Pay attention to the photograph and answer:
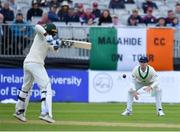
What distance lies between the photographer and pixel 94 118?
56.1ft

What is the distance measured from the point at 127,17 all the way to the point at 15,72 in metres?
5.81

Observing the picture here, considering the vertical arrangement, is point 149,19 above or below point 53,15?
below

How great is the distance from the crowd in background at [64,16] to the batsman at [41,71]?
681 centimetres

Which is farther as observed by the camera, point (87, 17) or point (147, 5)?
point (147, 5)

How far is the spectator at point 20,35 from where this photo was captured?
2292 cm

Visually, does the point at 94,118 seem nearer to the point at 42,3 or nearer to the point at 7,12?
the point at 7,12

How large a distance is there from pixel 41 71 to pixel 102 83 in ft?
23.6

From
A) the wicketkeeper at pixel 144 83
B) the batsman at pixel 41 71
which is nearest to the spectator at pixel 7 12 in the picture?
the wicketkeeper at pixel 144 83

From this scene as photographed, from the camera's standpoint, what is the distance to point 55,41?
617 inches

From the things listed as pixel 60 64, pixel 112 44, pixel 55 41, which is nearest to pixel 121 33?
pixel 112 44

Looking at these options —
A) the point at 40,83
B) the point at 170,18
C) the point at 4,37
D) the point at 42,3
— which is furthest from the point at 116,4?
the point at 40,83

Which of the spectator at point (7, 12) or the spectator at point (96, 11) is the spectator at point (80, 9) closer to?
the spectator at point (96, 11)

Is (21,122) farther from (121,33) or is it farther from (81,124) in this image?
(121,33)

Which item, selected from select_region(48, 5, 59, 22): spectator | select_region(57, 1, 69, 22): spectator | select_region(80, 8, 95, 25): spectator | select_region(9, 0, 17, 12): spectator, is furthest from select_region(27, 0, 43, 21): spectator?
select_region(80, 8, 95, 25): spectator
